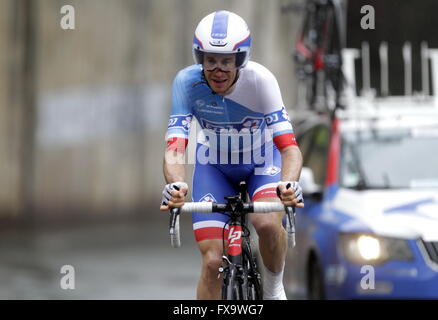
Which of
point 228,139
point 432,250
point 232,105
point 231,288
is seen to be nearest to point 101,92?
point 432,250

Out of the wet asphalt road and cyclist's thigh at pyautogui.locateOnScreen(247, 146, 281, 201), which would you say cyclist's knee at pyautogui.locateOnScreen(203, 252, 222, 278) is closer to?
cyclist's thigh at pyautogui.locateOnScreen(247, 146, 281, 201)

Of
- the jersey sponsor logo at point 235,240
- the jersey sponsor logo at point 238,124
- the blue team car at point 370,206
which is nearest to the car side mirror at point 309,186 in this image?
the blue team car at point 370,206

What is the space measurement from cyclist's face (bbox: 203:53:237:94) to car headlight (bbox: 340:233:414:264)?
92.0 inches

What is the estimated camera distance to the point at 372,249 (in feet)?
28.1

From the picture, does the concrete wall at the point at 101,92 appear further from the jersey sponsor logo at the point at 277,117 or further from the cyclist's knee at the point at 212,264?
the cyclist's knee at the point at 212,264

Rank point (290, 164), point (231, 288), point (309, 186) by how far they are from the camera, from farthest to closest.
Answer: point (309, 186), point (290, 164), point (231, 288)

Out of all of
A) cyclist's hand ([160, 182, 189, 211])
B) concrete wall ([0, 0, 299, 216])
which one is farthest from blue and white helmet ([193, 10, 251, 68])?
concrete wall ([0, 0, 299, 216])

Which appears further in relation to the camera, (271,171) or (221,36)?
(271,171)

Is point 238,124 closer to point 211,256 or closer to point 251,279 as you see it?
point 211,256

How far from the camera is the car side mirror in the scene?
9.35m

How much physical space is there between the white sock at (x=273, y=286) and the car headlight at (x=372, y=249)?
1.69 meters

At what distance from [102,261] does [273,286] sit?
911 cm

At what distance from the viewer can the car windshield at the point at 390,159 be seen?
9.37 m
